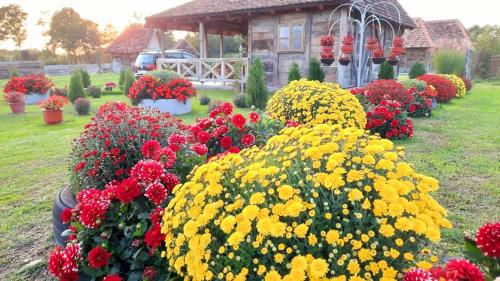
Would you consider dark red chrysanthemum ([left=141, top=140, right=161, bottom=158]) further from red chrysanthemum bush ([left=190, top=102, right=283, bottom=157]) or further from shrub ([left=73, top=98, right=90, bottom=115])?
shrub ([left=73, top=98, right=90, bottom=115])

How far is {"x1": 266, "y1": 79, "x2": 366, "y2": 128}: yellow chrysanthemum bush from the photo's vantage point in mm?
5633

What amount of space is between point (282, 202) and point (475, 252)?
0.93 m

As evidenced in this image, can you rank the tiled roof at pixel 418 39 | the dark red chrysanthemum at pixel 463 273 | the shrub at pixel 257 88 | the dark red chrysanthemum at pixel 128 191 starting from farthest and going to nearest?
the tiled roof at pixel 418 39, the shrub at pixel 257 88, the dark red chrysanthemum at pixel 128 191, the dark red chrysanthemum at pixel 463 273

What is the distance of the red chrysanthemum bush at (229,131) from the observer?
366 cm

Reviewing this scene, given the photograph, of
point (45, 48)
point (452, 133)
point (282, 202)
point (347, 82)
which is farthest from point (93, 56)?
point (282, 202)

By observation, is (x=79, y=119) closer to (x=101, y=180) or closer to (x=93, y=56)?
(x=101, y=180)

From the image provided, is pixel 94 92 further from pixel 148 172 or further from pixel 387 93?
pixel 148 172

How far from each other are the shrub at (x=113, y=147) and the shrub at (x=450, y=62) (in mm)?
21493

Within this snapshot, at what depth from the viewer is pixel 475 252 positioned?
65.0 inches

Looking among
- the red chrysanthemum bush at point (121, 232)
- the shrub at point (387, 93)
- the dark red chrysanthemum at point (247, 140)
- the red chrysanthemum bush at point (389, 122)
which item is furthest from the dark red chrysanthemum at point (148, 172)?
the shrub at point (387, 93)

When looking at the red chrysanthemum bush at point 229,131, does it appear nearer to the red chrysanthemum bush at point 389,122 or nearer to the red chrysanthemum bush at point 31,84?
the red chrysanthemum bush at point 389,122

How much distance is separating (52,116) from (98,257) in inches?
348

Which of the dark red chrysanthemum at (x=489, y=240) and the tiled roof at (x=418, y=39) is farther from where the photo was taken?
the tiled roof at (x=418, y=39)

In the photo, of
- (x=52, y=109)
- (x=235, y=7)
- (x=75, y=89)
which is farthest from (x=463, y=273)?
(x=235, y=7)
